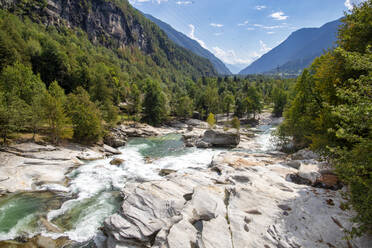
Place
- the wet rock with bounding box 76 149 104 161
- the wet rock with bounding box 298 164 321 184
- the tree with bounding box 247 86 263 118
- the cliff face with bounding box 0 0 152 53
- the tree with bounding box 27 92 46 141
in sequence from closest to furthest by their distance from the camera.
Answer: the wet rock with bounding box 298 164 321 184, the tree with bounding box 27 92 46 141, the wet rock with bounding box 76 149 104 161, the tree with bounding box 247 86 263 118, the cliff face with bounding box 0 0 152 53

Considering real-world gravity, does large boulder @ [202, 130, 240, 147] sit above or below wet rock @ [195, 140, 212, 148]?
above

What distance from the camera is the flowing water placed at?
45.4 ft

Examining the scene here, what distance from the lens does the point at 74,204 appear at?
57.0 ft

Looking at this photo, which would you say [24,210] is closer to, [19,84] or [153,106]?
[19,84]

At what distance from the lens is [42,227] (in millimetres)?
13992

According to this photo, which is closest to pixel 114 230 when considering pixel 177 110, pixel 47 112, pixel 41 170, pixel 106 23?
pixel 41 170

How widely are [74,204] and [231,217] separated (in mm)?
14548

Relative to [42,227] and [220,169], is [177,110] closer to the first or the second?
[220,169]

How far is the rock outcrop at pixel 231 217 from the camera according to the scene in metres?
10.2

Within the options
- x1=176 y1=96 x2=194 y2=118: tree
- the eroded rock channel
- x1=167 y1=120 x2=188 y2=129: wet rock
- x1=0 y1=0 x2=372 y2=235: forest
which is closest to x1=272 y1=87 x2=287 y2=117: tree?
x1=0 y1=0 x2=372 y2=235: forest

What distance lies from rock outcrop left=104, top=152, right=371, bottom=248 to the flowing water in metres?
3.82

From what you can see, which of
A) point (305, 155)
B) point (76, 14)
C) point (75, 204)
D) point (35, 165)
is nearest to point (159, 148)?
point (35, 165)

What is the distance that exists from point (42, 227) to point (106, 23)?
228 metres

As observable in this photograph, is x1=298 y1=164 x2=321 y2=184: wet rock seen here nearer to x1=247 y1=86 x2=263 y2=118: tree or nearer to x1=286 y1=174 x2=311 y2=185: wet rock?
x1=286 y1=174 x2=311 y2=185: wet rock
